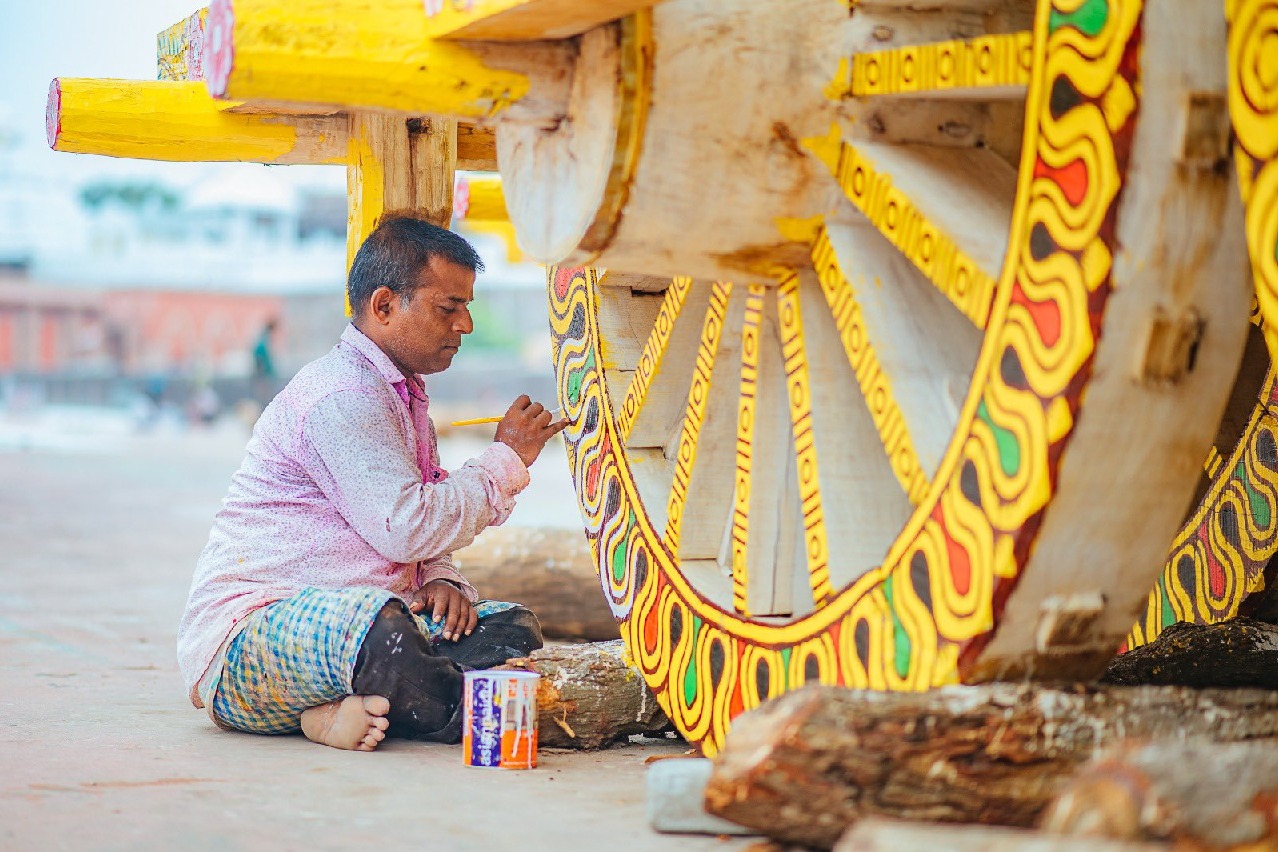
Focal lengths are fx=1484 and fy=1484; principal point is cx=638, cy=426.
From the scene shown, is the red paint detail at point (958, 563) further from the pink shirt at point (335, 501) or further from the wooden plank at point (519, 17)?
the pink shirt at point (335, 501)

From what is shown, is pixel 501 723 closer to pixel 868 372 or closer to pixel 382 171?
pixel 868 372

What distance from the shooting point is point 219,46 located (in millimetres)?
2193

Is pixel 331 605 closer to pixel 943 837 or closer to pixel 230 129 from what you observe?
pixel 230 129

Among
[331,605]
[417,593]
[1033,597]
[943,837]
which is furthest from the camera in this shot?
[417,593]

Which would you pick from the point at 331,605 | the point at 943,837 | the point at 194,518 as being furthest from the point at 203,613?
the point at 194,518

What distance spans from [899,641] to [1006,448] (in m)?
0.36

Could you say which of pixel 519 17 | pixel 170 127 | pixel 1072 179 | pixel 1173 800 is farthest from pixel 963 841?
pixel 170 127

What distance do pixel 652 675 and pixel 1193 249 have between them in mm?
1519

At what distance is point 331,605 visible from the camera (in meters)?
2.94

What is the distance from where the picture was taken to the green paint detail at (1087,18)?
1846 millimetres

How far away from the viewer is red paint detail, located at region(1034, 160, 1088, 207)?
6.13ft

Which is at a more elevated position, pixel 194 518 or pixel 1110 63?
pixel 1110 63

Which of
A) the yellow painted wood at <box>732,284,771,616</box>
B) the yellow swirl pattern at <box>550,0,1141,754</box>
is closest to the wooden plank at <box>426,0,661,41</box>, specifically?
the yellow swirl pattern at <box>550,0,1141,754</box>

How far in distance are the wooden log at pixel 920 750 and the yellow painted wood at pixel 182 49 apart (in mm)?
2531
